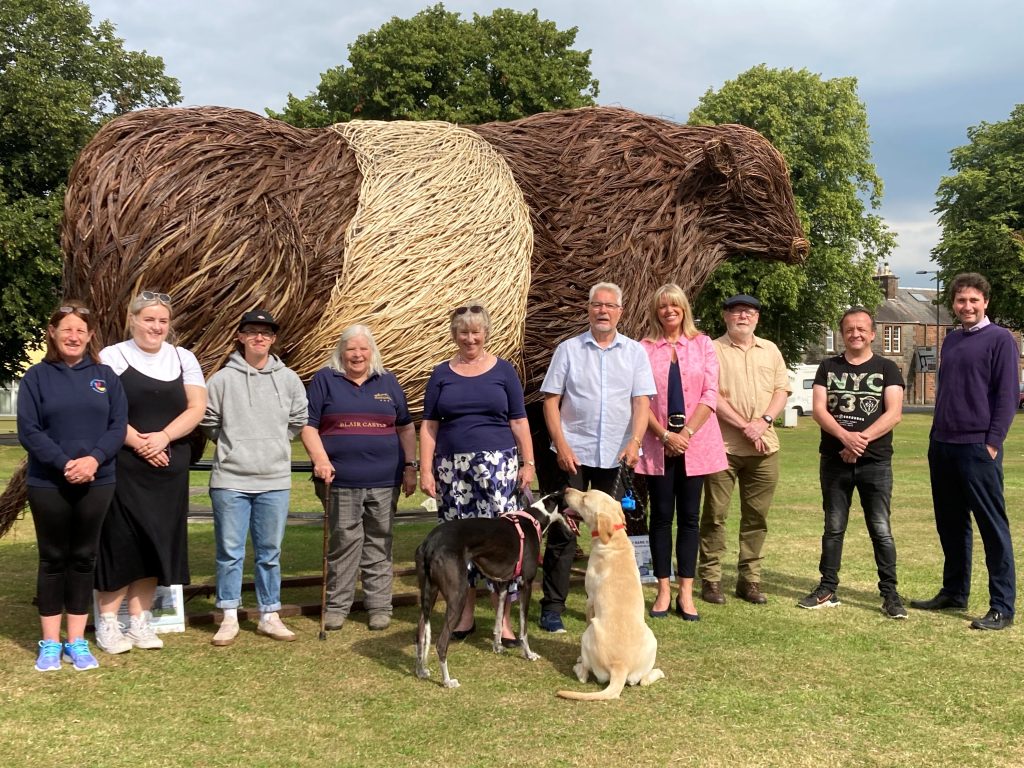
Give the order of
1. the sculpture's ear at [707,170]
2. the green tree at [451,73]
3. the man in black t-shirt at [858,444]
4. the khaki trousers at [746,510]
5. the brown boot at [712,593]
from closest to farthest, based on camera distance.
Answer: the man in black t-shirt at [858,444] < the brown boot at [712,593] < the khaki trousers at [746,510] < the sculpture's ear at [707,170] < the green tree at [451,73]

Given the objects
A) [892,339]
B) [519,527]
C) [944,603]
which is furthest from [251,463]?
[892,339]

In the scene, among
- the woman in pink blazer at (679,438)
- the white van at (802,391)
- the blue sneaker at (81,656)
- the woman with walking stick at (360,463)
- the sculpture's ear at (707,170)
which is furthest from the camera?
the white van at (802,391)

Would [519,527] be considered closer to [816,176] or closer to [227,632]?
[227,632]

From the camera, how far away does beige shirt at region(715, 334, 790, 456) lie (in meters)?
5.97

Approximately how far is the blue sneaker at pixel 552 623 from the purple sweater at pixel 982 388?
273 centimetres

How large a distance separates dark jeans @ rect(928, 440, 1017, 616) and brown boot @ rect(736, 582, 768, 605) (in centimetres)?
118

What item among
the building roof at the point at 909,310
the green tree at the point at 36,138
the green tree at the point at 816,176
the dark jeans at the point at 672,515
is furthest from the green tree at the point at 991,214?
the dark jeans at the point at 672,515

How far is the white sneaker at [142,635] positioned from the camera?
477 cm

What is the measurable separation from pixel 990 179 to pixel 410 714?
36.7m

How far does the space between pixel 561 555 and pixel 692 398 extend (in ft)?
4.42

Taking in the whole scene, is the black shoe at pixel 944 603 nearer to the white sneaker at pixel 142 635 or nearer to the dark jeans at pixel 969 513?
the dark jeans at pixel 969 513

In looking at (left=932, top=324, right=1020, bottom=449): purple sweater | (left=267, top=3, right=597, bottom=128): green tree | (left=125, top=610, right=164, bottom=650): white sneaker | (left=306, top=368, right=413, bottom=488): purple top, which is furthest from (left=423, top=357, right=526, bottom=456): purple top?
(left=267, top=3, right=597, bottom=128): green tree

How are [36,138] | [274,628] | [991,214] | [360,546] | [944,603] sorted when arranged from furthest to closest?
[991,214] < [36,138] < [944,603] < [360,546] < [274,628]

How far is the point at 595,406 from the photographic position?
17.1 feet
